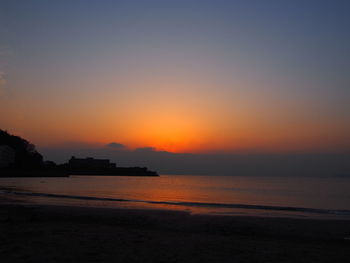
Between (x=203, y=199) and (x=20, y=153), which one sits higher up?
(x=20, y=153)

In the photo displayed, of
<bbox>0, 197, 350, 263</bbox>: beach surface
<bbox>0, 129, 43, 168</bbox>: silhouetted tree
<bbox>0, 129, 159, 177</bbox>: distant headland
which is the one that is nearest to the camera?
<bbox>0, 197, 350, 263</bbox>: beach surface

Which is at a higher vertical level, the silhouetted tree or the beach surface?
the silhouetted tree

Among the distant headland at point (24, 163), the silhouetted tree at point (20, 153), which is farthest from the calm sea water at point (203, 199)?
the silhouetted tree at point (20, 153)

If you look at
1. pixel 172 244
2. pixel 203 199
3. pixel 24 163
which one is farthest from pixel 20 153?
pixel 172 244

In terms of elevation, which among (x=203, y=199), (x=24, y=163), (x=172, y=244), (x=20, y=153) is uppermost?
(x=20, y=153)

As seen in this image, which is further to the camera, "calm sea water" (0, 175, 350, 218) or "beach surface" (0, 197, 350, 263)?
"calm sea water" (0, 175, 350, 218)

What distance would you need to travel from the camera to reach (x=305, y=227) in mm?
15727

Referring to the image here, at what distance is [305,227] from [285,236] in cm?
313

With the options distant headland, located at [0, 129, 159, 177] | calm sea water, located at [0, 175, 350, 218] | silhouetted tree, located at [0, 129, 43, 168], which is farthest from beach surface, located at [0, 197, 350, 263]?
silhouetted tree, located at [0, 129, 43, 168]

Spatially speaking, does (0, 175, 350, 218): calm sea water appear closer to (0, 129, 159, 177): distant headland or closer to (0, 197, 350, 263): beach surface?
(0, 197, 350, 263): beach surface

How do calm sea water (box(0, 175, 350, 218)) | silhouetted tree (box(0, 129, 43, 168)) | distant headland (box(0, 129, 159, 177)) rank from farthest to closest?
silhouetted tree (box(0, 129, 43, 168)) < distant headland (box(0, 129, 159, 177)) < calm sea water (box(0, 175, 350, 218))

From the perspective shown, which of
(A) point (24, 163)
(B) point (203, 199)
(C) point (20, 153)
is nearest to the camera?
(B) point (203, 199)

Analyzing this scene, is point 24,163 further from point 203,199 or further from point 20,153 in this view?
point 203,199

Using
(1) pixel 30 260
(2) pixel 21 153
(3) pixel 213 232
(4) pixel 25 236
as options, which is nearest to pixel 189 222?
(3) pixel 213 232
